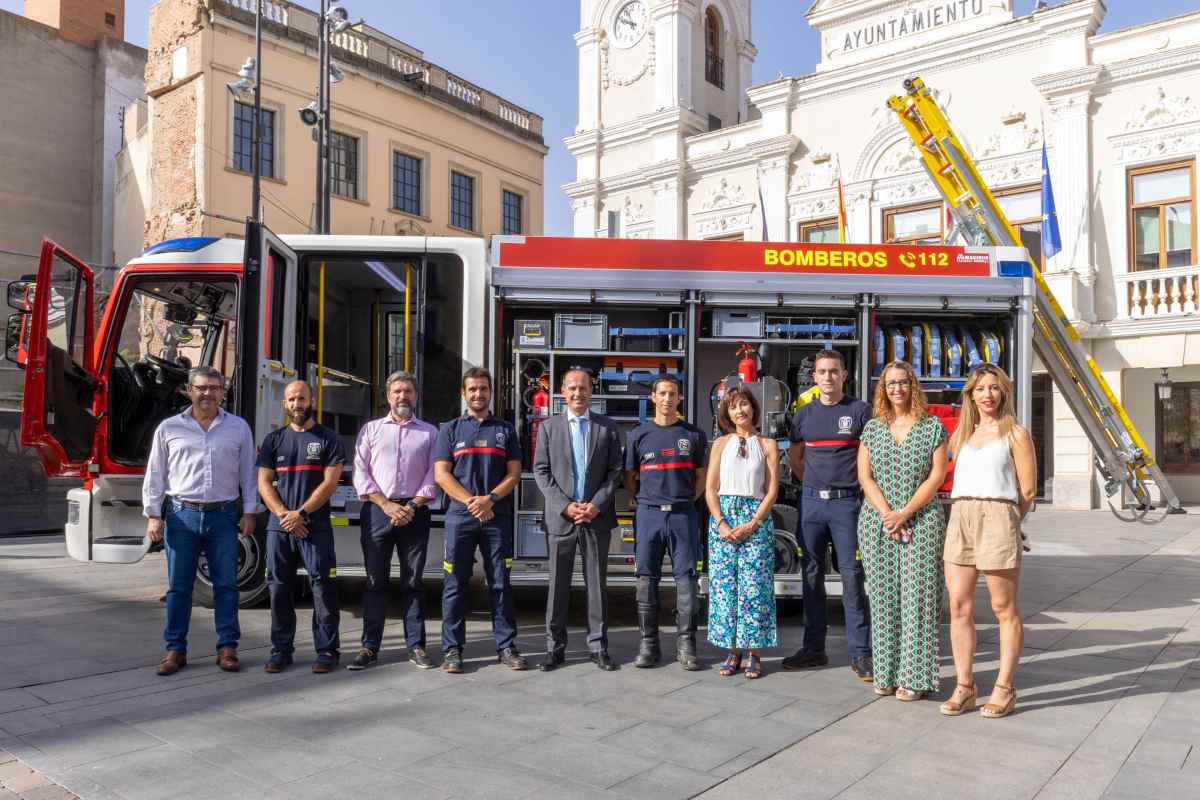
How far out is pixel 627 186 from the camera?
24375 millimetres

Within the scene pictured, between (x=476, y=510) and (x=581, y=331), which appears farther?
(x=581, y=331)

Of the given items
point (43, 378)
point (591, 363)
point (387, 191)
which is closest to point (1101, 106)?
point (591, 363)

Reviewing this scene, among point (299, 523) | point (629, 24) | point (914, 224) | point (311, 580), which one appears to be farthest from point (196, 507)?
point (629, 24)

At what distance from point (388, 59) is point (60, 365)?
20.5 m

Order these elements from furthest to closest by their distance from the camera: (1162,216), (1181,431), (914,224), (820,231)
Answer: (820,231) → (914,224) → (1181,431) → (1162,216)

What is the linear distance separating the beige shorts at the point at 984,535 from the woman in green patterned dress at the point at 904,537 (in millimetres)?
178

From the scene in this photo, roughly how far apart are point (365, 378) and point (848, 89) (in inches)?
658

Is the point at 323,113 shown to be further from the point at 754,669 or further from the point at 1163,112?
the point at 1163,112

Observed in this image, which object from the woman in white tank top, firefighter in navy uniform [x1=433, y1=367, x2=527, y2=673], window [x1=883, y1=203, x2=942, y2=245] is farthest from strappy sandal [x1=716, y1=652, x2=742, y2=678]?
window [x1=883, y1=203, x2=942, y2=245]

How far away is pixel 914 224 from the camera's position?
66.0 ft

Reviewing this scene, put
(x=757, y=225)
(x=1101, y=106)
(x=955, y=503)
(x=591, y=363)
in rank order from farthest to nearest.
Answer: (x=757, y=225) → (x=1101, y=106) → (x=591, y=363) → (x=955, y=503)

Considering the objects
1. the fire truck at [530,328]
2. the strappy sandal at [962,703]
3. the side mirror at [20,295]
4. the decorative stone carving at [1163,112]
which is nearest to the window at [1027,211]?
the decorative stone carving at [1163,112]

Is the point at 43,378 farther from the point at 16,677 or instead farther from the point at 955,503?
the point at 955,503

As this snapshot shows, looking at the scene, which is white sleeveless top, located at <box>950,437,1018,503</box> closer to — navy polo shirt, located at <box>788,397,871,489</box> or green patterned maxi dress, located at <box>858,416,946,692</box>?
green patterned maxi dress, located at <box>858,416,946,692</box>
